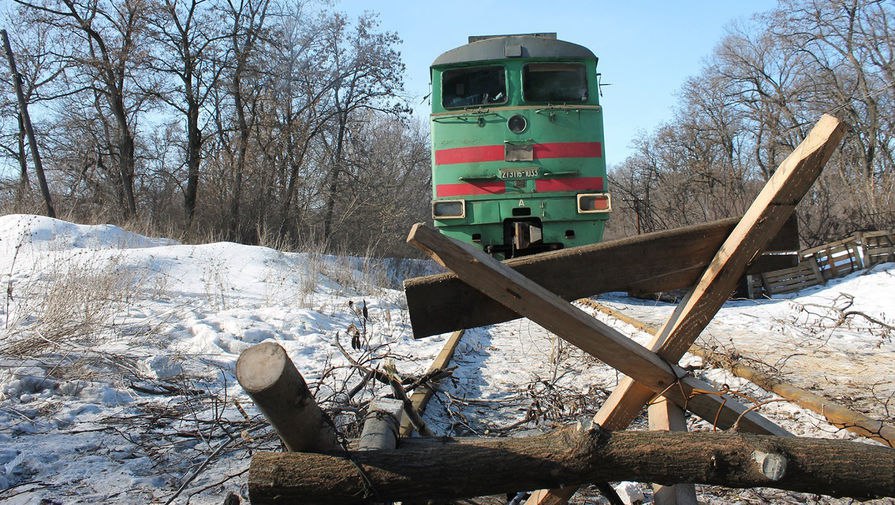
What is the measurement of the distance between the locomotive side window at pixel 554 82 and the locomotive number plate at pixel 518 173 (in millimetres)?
1146

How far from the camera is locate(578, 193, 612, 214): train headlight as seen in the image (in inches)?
322

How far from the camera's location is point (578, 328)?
5.91 ft

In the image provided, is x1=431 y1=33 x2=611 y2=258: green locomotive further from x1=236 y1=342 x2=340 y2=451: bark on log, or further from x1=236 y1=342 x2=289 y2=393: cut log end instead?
x1=236 y1=342 x2=289 y2=393: cut log end

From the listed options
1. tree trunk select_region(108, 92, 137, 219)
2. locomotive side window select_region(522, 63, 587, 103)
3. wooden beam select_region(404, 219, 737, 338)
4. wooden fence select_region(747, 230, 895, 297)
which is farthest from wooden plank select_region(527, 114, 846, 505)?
tree trunk select_region(108, 92, 137, 219)

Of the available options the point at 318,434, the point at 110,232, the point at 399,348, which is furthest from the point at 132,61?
the point at 318,434

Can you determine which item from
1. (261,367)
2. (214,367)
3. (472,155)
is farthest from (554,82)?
(261,367)

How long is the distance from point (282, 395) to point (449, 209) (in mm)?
6888

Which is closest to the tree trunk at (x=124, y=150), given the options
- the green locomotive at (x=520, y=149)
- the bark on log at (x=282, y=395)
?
the green locomotive at (x=520, y=149)

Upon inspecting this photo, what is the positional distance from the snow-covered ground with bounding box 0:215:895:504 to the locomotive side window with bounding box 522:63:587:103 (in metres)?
3.31

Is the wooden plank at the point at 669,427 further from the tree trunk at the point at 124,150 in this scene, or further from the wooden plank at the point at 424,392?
the tree trunk at the point at 124,150

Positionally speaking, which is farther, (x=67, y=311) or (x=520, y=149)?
(x=520, y=149)

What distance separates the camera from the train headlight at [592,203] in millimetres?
8188

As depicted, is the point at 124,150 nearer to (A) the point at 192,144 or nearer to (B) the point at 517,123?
(A) the point at 192,144

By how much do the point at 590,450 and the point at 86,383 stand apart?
11.6 ft
